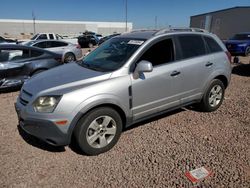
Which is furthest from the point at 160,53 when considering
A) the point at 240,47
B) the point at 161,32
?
the point at 240,47

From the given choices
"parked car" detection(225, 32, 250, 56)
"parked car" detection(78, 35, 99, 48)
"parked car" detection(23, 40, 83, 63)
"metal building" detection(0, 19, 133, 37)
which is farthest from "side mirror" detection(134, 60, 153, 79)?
"metal building" detection(0, 19, 133, 37)

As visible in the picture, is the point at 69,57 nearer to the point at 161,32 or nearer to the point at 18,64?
the point at 18,64

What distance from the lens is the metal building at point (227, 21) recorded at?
2900cm

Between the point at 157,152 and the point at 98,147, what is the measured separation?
888mm

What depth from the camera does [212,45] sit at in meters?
4.65

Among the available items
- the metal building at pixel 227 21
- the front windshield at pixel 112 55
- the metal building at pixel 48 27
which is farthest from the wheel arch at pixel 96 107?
the metal building at pixel 48 27

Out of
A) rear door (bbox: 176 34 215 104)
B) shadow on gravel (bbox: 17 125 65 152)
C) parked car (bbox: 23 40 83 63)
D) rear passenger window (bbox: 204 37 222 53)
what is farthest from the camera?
parked car (bbox: 23 40 83 63)

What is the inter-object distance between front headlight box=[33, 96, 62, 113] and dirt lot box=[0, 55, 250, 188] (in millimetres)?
779

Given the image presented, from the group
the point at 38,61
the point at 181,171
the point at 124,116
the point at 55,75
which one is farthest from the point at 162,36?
the point at 38,61

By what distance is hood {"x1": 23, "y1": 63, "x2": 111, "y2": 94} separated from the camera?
3.10m

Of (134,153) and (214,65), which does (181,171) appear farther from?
(214,65)

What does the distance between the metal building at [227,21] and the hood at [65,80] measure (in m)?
30.8

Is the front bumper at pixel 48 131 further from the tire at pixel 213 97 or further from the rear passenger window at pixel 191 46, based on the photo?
the tire at pixel 213 97

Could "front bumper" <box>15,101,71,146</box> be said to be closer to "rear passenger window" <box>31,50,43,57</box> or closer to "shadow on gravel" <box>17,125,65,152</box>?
"shadow on gravel" <box>17,125,65,152</box>
